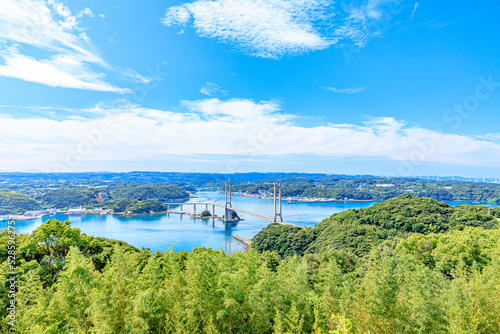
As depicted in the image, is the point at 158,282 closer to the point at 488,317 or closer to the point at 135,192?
the point at 488,317

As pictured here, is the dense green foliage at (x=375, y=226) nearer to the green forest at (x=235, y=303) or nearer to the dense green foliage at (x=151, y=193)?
the green forest at (x=235, y=303)

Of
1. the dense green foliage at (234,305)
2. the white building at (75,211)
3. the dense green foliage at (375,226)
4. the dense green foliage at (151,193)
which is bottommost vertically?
the white building at (75,211)

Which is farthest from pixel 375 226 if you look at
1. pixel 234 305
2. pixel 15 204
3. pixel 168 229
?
pixel 15 204

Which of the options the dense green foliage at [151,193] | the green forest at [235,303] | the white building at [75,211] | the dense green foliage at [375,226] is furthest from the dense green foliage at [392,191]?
the green forest at [235,303]

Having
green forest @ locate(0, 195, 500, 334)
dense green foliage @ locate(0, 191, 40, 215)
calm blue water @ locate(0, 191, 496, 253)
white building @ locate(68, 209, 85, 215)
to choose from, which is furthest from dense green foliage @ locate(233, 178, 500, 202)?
green forest @ locate(0, 195, 500, 334)

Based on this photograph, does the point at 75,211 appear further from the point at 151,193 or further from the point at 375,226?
the point at 375,226

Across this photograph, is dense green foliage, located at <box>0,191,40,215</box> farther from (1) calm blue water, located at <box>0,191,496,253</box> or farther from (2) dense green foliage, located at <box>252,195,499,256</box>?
(2) dense green foliage, located at <box>252,195,499,256</box>
